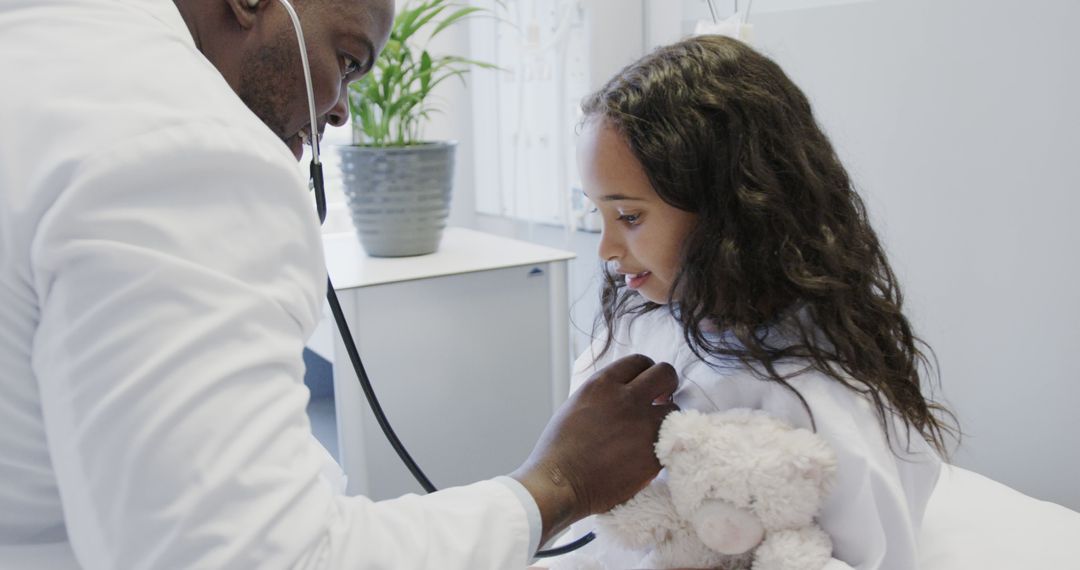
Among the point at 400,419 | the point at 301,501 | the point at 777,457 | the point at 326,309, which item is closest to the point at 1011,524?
the point at 777,457

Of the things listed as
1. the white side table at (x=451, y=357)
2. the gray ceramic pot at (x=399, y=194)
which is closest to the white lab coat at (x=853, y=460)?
the white side table at (x=451, y=357)

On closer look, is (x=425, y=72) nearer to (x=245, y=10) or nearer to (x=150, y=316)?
(x=245, y=10)

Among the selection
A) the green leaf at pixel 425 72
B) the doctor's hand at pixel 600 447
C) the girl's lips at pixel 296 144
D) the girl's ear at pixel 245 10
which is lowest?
the doctor's hand at pixel 600 447

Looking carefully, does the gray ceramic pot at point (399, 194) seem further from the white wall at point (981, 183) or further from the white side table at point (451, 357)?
the white wall at point (981, 183)

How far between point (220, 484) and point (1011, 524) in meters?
1.02

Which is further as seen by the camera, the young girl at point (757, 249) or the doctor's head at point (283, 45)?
the young girl at point (757, 249)

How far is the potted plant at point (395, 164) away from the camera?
1716 millimetres

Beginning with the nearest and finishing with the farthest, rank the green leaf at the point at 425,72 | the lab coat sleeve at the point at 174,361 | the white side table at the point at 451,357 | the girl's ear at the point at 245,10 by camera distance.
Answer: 1. the lab coat sleeve at the point at 174,361
2. the girl's ear at the point at 245,10
3. the white side table at the point at 451,357
4. the green leaf at the point at 425,72

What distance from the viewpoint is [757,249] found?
90 centimetres

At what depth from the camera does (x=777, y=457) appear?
80 cm

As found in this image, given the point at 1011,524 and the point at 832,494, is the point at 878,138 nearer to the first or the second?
the point at 1011,524

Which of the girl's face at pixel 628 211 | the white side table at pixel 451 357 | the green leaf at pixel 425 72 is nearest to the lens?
the girl's face at pixel 628 211

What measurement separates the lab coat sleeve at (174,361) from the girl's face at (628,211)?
45 centimetres

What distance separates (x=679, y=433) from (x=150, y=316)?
0.53 m
